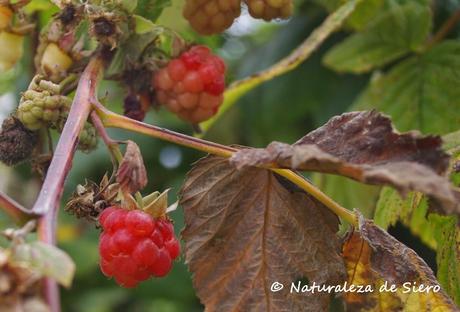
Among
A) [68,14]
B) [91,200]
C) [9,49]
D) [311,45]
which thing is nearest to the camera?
[91,200]

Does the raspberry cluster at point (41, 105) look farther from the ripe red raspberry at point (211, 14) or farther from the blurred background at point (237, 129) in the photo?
the blurred background at point (237, 129)

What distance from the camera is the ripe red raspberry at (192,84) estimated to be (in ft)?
4.39

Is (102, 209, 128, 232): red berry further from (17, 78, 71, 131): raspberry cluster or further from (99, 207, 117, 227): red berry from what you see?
(17, 78, 71, 131): raspberry cluster

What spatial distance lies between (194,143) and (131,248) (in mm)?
149

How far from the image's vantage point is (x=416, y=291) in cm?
113

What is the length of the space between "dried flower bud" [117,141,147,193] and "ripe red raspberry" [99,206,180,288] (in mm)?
51

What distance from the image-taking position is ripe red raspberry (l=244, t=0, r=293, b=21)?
1288 mm

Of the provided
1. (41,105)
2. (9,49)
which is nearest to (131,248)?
(41,105)

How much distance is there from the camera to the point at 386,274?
1122 millimetres

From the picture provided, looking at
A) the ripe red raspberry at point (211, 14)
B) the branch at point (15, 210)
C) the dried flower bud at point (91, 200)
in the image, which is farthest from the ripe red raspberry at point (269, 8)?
the branch at point (15, 210)

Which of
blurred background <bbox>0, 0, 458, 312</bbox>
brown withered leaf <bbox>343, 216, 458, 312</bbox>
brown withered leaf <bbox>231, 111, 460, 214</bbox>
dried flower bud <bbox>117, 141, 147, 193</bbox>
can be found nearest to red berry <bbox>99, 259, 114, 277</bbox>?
dried flower bud <bbox>117, 141, 147, 193</bbox>

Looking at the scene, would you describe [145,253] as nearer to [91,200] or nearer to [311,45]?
[91,200]

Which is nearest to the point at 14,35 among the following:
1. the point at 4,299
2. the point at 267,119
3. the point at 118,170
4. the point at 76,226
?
the point at 118,170

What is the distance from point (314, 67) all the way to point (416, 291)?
103 cm
